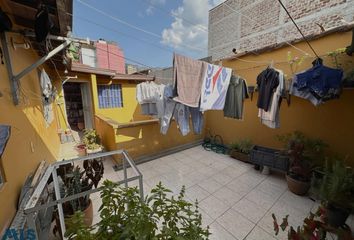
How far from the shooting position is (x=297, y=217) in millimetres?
2105

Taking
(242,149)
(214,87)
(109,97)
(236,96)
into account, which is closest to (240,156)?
(242,149)

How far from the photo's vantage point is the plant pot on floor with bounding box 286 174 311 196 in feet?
8.15

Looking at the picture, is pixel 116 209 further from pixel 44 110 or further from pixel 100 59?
pixel 100 59

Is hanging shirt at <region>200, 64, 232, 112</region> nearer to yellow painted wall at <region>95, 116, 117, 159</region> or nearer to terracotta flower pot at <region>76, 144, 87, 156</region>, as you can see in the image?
yellow painted wall at <region>95, 116, 117, 159</region>

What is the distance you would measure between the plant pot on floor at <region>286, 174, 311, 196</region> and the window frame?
19.1ft

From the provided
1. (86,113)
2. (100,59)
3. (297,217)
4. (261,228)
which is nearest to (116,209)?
(261,228)

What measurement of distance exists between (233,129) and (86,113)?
505cm

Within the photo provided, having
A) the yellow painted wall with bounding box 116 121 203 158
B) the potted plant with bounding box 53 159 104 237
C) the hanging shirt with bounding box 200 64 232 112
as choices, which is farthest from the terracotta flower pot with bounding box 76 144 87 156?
the hanging shirt with bounding box 200 64 232 112

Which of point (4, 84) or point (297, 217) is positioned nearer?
point (4, 84)

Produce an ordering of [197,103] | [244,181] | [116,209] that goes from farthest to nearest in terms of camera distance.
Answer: [244,181]
[197,103]
[116,209]

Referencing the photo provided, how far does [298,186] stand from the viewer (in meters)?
2.52

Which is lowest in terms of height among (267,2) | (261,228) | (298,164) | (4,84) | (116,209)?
(261,228)

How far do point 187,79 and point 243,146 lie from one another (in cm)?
241

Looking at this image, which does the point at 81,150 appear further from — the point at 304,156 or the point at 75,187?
the point at 304,156
